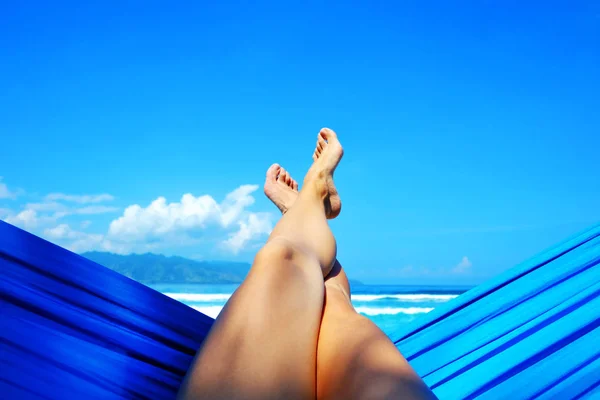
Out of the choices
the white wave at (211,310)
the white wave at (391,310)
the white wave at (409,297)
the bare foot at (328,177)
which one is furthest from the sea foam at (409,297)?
the bare foot at (328,177)

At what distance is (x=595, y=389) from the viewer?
2.88 ft

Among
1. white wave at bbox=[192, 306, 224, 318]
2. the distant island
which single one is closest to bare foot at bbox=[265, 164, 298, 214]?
white wave at bbox=[192, 306, 224, 318]

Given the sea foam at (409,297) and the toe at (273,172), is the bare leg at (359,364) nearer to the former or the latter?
the toe at (273,172)

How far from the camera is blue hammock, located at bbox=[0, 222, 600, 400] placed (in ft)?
2.48

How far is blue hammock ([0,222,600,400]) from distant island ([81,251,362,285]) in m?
22.3

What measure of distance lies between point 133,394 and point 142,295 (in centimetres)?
25

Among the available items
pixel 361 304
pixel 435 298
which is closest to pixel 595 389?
pixel 361 304

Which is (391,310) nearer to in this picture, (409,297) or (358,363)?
(409,297)

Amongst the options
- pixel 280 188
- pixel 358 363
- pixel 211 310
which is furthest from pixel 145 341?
pixel 211 310

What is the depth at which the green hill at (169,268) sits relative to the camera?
2424 centimetres

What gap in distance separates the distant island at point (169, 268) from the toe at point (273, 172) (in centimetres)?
2142

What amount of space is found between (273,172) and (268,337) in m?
1.38

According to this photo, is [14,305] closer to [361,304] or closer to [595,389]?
[595,389]

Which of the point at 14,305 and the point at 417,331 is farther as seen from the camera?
the point at 417,331
